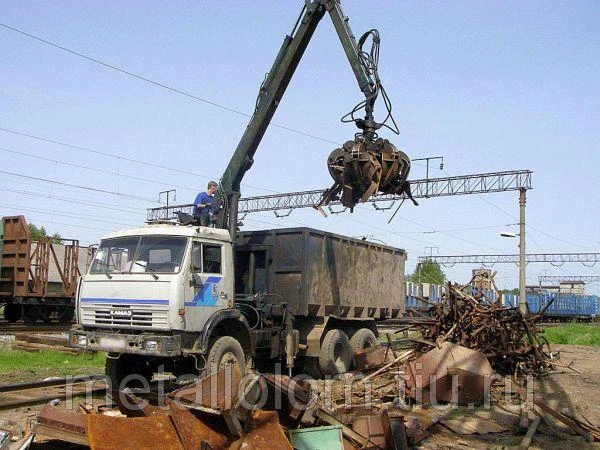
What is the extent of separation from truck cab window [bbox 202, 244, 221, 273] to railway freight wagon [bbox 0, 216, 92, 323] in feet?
45.0

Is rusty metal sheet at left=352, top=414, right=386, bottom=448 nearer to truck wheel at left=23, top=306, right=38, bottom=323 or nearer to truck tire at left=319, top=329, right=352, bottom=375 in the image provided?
truck tire at left=319, top=329, right=352, bottom=375

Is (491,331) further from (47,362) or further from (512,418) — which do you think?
(47,362)

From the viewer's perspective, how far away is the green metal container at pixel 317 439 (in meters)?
5.69

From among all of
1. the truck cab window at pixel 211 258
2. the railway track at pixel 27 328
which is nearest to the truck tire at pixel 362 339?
the truck cab window at pixel 211 258

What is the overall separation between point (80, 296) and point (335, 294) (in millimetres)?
4749

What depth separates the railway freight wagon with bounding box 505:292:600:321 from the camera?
4850cm

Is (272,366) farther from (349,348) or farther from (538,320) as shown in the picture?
(538,320)

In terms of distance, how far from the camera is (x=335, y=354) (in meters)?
11.6

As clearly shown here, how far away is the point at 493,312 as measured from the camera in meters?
10.9

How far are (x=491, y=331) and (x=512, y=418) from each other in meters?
2.95

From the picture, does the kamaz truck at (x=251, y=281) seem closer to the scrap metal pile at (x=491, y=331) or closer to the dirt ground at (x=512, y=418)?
the dirt ground at (x=512, y=418)

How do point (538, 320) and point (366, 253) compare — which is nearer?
point (538, 320)

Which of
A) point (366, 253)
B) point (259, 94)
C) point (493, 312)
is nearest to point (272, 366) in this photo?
point (366, 253)

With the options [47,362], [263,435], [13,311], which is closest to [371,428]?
[263,435]
